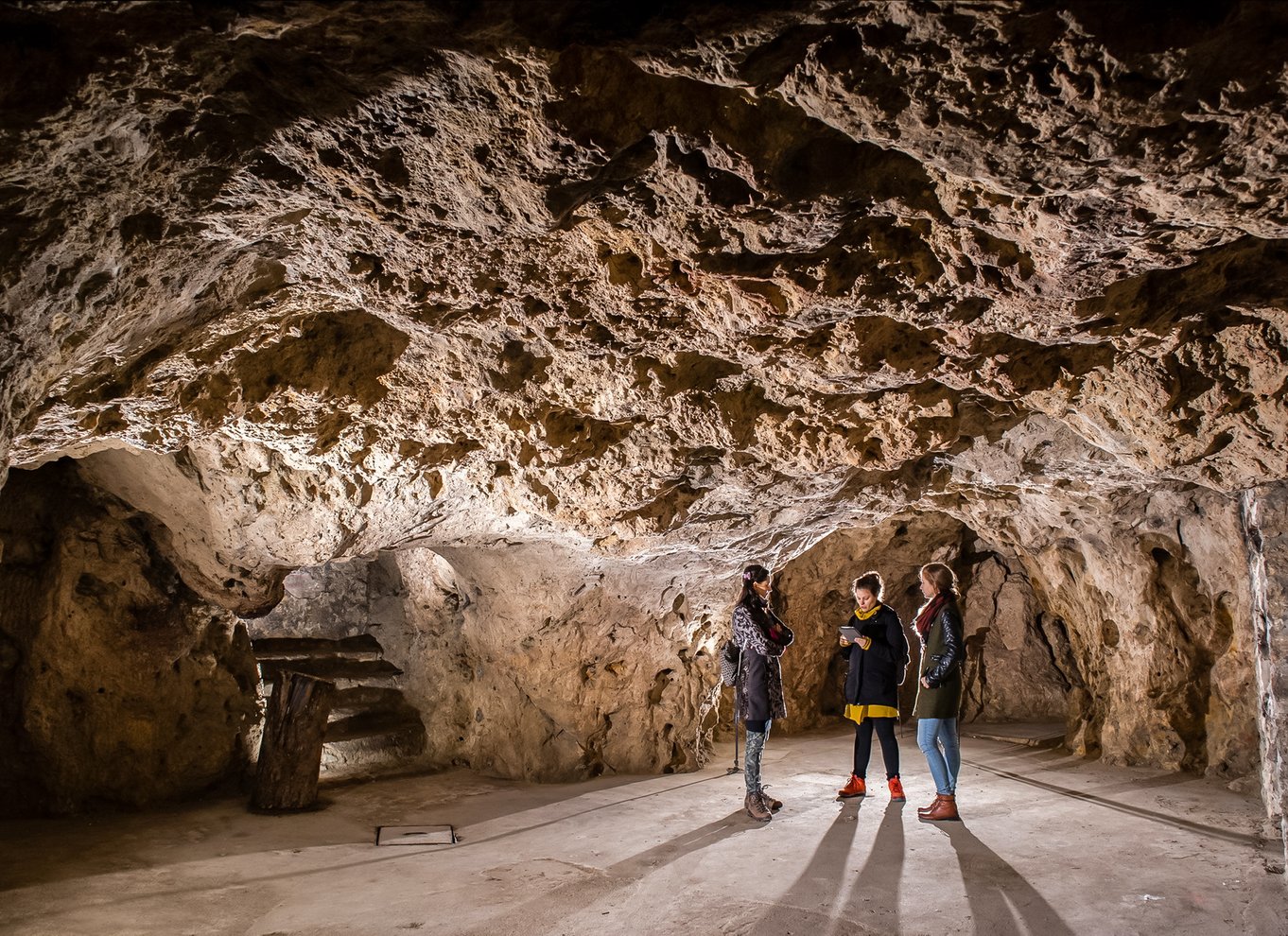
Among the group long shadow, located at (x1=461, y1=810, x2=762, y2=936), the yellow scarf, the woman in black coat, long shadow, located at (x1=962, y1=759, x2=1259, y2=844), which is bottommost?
long shadow, located at (x1=461, y1=810, x2=762, y2=936)

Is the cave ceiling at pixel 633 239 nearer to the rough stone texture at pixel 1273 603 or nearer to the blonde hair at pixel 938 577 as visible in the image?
the rough stone texture at pixel 1273 603

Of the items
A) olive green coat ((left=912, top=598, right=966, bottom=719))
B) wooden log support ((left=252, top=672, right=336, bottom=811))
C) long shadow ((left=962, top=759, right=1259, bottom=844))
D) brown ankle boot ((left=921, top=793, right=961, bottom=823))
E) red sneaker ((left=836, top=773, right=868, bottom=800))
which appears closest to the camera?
long shadow ((left=962, top=759, right=1259, bottom=844))

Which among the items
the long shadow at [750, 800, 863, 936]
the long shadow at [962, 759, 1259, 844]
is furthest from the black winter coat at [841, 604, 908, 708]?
the long shadow at [962, 759, 1259, 844]

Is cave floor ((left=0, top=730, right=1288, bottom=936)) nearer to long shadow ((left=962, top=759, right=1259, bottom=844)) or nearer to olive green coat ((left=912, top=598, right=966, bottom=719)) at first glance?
long shadow ((left=962, top=759, right=1259, bottom=844))

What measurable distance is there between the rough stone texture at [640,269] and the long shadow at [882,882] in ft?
7.11

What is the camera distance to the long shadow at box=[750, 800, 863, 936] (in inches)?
160

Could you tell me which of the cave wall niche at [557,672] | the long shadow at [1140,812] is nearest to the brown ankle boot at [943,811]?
the long shadow at [1140,812]

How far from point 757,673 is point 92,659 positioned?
5032mm

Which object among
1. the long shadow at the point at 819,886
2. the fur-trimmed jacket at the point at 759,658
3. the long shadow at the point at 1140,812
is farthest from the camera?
the fur-trimmed jacket at the point at 759,658

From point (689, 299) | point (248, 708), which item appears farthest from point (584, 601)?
point (689, 299)

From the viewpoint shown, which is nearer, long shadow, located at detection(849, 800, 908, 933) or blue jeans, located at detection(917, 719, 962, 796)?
long shadow, located at detection(849, 800, 908, 933)

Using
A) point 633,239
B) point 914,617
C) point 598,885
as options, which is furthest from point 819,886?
point 914,617

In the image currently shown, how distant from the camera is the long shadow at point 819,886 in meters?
4.07

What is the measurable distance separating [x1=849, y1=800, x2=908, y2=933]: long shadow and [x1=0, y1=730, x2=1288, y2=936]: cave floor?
1 cm
